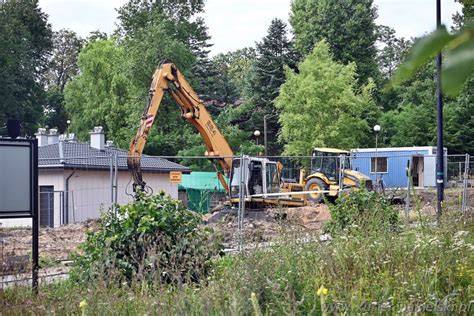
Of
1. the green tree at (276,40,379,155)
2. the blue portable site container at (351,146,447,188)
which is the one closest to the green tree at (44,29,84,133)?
the green tree at (276,40,379,155)

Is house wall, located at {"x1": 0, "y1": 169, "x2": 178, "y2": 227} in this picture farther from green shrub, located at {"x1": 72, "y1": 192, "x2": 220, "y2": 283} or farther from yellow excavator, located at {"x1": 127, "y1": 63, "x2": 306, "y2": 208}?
green shrub, located at {"x1": 72, "y1": 192, "x2": 220, "y2": 283}

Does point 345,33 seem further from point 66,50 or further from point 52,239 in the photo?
point 52,239

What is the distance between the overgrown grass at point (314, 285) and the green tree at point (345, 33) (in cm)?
4991

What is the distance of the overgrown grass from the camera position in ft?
15.5

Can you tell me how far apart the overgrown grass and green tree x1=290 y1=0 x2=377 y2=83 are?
4991cm

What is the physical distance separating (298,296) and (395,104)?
5311cm

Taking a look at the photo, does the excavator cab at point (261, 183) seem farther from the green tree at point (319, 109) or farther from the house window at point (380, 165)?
the green tree at point (319, 109)

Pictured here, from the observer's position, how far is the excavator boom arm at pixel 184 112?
21.2m

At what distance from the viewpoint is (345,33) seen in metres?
56.3

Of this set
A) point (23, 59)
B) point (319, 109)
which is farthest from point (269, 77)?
point (23, 59)

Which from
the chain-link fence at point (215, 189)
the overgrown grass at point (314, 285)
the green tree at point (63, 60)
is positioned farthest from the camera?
the green tree at point (63, 60)

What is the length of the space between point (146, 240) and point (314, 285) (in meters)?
2.53

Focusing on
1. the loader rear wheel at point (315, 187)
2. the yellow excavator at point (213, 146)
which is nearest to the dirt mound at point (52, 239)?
the yellow excavator at point (213, 146)

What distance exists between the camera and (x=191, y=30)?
50.9 metres
